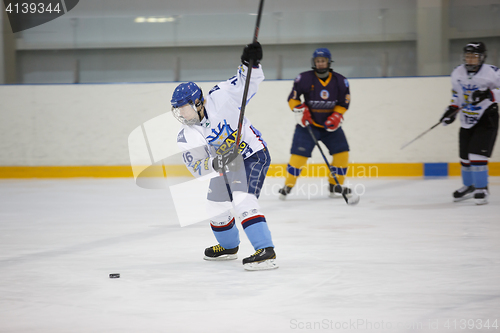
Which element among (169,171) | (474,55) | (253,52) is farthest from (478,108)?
(169,171)

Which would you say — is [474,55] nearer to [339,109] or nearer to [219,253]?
[339,109]

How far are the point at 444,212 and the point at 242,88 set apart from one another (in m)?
2.24

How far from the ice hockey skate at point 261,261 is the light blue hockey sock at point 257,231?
3 centimetres

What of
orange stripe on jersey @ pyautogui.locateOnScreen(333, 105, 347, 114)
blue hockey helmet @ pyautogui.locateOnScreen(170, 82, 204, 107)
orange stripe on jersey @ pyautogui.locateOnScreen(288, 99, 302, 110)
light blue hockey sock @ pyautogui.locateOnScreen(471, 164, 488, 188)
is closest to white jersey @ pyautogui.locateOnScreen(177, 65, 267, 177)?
blue hockey helmet @ pyautogui.locateOnScreen(170, 82, 204, 107)

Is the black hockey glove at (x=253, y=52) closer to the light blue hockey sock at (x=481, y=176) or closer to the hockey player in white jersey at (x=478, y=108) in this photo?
the hockey player in white jersey at (x=478, y=108)

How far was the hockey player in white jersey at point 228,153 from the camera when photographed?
2.58 metres

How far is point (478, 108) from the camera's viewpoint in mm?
4551

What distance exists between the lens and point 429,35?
22.4ft

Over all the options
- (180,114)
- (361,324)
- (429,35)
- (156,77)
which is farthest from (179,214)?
(429,35)

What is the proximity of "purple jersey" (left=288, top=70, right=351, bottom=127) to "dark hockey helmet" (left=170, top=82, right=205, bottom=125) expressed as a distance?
2612 millimetres

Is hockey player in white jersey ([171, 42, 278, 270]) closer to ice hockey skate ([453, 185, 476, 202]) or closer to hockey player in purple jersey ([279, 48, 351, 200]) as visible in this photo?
hockey player in purple jersey ([279, 48, 351, 200])

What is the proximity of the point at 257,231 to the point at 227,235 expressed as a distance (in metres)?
0.26

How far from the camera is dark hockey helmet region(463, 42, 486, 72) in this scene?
446 centimetres

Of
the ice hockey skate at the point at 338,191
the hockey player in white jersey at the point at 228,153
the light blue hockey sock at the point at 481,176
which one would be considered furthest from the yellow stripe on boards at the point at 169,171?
the hockey player in white jersey at the point at 228,153
